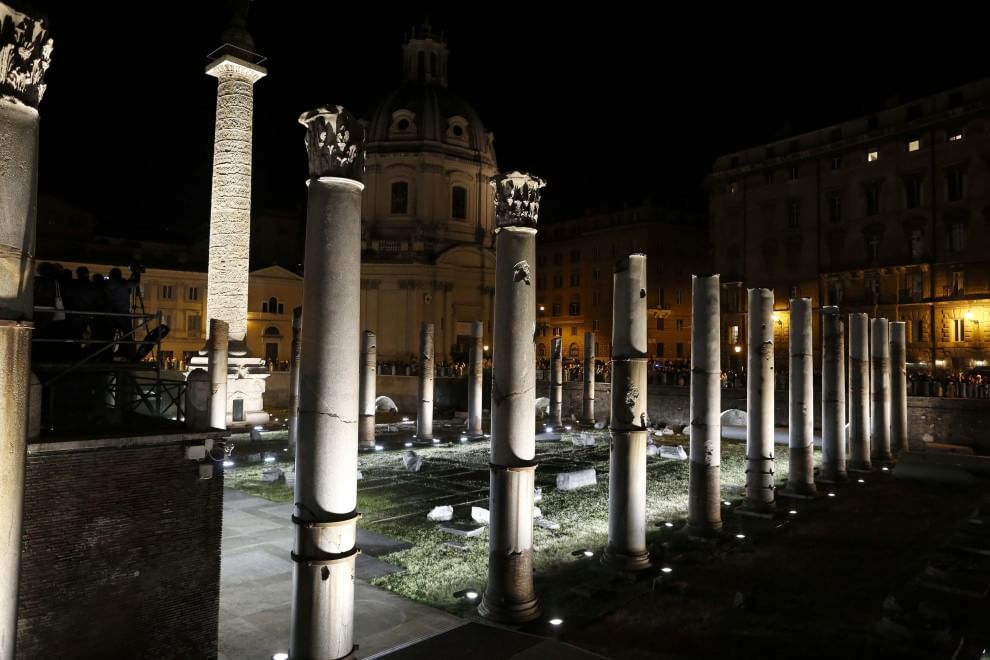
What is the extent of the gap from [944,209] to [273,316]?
138 feet

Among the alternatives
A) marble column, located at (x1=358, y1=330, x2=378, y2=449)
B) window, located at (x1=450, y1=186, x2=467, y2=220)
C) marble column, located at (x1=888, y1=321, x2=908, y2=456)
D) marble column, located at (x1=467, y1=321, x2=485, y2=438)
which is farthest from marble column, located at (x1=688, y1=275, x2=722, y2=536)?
window, located at (x1=450, y1=186, x2=467, y2=220)

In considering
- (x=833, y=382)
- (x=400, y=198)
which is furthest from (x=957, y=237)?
(x=400, y=198)

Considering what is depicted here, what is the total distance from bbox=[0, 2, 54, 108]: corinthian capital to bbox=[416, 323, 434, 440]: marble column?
2127 centimetres

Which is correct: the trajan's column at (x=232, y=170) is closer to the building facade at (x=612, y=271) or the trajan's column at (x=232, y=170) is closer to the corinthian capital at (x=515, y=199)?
the corinthian capital at (x=515, y=199)

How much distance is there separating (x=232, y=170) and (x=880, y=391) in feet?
72.6

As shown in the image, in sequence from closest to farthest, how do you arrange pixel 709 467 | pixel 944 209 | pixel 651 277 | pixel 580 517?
pixel 709 467, pixel 580 517, pixel 944 209, pixel 651 277

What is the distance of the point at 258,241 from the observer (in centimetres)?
6066

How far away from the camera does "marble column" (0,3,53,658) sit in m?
4.18

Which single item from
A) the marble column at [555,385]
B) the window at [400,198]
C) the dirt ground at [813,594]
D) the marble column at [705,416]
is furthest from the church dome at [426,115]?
the dirt ground at [813,594]

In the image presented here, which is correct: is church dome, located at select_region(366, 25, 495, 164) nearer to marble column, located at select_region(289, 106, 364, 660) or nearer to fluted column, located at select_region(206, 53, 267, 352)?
fluted column, located at select_region(206, 53, 267, 352)

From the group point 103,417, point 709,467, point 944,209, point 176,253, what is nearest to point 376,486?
point 709,467

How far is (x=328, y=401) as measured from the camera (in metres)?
6.26

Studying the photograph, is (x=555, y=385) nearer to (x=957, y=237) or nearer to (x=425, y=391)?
(x=425, y=391)

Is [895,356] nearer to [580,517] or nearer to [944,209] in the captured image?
[580,517]
